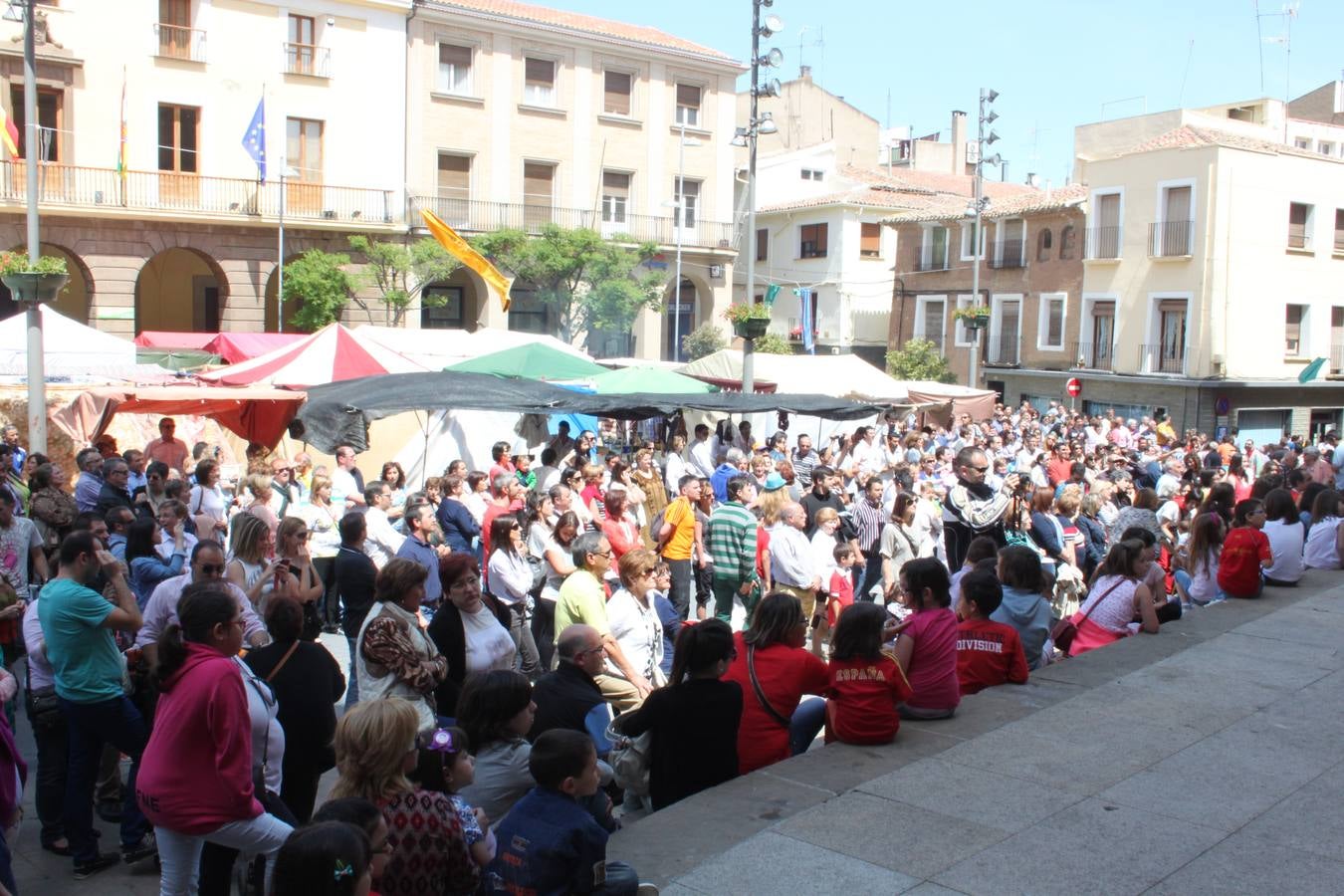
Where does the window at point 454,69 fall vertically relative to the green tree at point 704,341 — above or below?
above

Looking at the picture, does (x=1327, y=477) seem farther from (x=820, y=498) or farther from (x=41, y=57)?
(x=41, y=57)

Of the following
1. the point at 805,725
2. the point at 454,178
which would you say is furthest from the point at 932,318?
the point at 805,725

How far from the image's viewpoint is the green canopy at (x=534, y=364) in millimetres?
16219

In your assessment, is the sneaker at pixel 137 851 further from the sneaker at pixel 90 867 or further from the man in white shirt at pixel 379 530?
the man in white shirt at pixel 379 530

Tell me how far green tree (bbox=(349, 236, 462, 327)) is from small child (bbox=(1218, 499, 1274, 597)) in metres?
23.9

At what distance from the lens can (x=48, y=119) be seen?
88.7 ft

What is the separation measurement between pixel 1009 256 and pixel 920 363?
4.35 metres

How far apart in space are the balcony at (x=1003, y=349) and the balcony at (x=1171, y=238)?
5615mm

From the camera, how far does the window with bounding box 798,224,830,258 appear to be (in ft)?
141

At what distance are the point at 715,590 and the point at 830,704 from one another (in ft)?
13.2

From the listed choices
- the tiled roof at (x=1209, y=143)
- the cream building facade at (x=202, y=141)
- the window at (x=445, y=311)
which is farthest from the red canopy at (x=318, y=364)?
the tiled roof at (x=1209, y=143)

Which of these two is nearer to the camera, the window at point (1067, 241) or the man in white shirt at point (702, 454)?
the man in white shirt at point (702, 454)

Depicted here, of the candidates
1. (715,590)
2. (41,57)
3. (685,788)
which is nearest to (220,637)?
(685,788)

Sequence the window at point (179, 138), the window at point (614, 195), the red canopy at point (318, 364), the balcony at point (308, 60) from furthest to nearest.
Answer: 1. the window at point (614, 195)
2. the balcony at point (308, 60)
3. the window at point (179, 138)
4. the red canopy at point (318, 364)
